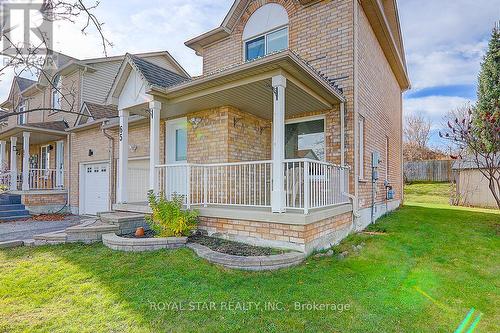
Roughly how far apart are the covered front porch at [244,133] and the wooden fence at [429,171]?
19.5m

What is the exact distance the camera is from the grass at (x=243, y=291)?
319cm

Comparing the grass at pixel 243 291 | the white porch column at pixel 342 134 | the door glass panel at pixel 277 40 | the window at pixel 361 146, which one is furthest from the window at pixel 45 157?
the window at pixel 361 146

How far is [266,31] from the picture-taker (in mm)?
9086

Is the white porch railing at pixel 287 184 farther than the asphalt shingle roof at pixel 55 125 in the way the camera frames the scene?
No

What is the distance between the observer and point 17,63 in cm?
279

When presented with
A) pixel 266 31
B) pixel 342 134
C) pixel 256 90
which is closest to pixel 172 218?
pixel 256 90

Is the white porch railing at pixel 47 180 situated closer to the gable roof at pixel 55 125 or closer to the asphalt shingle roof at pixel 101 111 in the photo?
the gable roof at pixel 55 125

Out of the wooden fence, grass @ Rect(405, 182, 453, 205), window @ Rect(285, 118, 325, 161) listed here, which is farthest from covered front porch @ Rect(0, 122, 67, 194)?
the wooden fence

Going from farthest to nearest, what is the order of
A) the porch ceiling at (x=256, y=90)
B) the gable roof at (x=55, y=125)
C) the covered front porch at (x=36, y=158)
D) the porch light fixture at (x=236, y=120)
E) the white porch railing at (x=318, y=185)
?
the gable roof at (x=55, y=125), the covered front porch at (x=36, y=158), the porch light fixture at (x=236, y=120), the porch ceiling at (x=256, y=90), the white porch railing at (x=318, y=185)

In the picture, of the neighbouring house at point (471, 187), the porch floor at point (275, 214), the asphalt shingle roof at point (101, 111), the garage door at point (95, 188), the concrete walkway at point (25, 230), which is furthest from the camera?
the neighbouring house at point (471, 187)

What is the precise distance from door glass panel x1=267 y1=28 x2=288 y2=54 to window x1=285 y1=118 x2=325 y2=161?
2436 millimetres

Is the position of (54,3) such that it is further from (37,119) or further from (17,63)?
(37,119)

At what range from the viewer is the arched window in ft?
28.9

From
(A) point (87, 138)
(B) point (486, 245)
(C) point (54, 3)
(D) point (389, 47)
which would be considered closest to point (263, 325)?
(C) point (54, 3)
